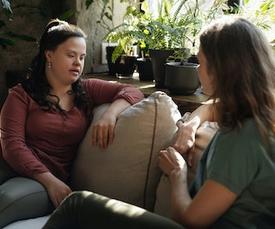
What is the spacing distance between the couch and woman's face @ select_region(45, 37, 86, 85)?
0.31 metres

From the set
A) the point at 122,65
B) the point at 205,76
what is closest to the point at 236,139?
the point at 205,76

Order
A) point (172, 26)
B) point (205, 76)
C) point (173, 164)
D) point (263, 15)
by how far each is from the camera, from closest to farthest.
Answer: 1. point (205, 76)
2. point (173, 164)
3. point (263, 15)
4. point (172, 26)

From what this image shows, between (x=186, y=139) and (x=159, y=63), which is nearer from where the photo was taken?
(x=186, y=139)

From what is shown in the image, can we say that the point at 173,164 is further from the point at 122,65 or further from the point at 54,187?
the point at 122,65

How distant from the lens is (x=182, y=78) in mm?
1773

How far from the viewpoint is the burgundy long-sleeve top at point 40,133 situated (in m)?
1.60

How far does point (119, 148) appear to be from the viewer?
151 cm

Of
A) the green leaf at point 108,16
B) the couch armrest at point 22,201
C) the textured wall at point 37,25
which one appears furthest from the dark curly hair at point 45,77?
the green leaf at point 108,16

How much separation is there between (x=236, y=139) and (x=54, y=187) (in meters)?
0.77

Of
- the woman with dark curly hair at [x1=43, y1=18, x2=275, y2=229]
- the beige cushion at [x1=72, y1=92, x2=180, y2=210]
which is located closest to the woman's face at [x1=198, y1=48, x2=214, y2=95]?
the woman with dark curly hair at [x1=43, y1=18, x2=275, y2=229]

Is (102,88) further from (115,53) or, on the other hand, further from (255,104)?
(255,104)

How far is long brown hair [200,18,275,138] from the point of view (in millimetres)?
1014

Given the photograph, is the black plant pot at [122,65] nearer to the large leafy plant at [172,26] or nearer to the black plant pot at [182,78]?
the large leafy plant at [172,26]

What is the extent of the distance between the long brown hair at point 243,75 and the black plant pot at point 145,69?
1131 millimetres
